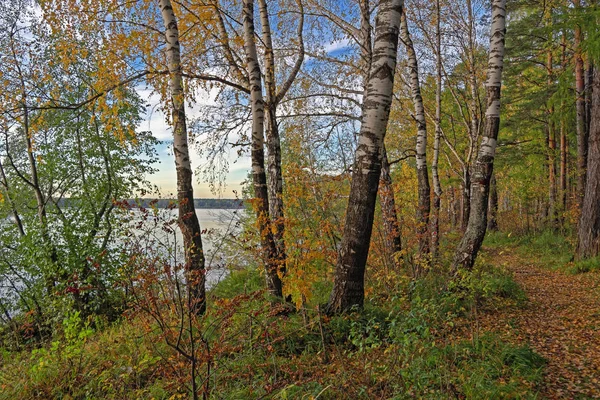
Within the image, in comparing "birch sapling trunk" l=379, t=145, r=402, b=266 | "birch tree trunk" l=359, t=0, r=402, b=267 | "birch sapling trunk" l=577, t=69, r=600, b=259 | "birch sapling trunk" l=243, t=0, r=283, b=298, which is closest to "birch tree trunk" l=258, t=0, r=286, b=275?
"birch sapling trunk" l=243, t=0, r=283, b=298

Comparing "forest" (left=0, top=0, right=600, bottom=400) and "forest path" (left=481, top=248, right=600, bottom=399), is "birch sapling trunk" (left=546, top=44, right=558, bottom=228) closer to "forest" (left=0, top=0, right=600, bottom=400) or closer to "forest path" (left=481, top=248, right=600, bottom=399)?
"forest" (left=0, top=0, right=600, bottom=400)

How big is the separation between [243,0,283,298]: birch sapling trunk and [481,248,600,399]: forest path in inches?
121

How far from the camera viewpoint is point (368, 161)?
12.8 ft

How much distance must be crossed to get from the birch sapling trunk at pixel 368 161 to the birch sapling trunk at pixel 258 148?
1185 millimetres

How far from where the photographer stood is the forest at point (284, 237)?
124 inches

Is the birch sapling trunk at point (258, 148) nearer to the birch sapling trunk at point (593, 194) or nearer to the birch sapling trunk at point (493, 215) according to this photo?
the birch sapling trunk at point (593, 194)

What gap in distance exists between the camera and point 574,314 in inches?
186

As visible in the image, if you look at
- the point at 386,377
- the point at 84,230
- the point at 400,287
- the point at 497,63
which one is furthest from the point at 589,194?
the point at 84,230

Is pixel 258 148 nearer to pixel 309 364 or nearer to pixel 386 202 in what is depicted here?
pixel 386 202

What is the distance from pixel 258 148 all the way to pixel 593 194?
7.36m

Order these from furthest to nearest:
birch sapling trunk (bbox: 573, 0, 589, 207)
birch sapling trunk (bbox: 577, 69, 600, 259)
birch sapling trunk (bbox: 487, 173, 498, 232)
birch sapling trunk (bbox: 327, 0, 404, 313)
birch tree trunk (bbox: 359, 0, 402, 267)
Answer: birch sapling trunk (bbox: 487, 173, 498, 232)
birch sapling trunk (bbox: 573, 0, 589, 207)
birch sapling trunk (bbox: 577, 69, 600, 259)
birch tree trunk (bbox: 359, 0, 402, 267)
birch sapling trunk (bbox: 327, 0, 404, 313)

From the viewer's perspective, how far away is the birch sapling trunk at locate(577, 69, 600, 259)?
7.07 metres

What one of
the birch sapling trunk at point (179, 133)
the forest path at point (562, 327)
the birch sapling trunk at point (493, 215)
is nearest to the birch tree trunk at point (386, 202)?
the forest path at point (562, 327)

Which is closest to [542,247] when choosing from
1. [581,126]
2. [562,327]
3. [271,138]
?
[581,126]
